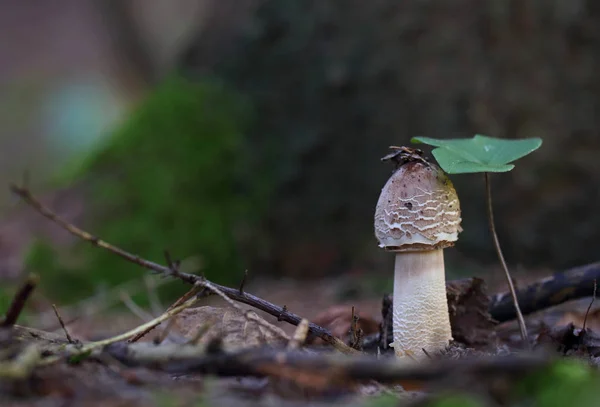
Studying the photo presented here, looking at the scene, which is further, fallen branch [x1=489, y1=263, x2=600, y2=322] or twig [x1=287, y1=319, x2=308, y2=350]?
fallen branch [x1=489, y1=263, x2=600, y2=322]

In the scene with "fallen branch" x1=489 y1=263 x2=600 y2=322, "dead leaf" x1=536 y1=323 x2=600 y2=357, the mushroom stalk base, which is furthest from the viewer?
"fallen branch" x1=489 y1=263 x2=600 y2=322

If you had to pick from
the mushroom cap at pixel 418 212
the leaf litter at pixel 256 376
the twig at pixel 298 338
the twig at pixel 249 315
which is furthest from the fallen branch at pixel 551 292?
the twig at pixel 298 338

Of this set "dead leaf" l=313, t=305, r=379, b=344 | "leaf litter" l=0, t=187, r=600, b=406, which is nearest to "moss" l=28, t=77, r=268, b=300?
A: "dead leaf" l=313, t=305, r=379, b=344

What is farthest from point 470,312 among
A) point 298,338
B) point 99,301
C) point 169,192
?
point 169,192

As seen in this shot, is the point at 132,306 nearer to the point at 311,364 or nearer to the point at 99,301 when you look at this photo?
the point at 99,301

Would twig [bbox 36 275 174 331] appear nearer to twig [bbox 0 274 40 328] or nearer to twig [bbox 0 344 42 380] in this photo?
twig [bbox 0 274 40 328]

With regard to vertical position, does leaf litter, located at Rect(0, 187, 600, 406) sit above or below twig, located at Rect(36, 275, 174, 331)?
below

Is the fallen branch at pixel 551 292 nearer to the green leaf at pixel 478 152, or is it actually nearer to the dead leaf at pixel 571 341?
the dead leaf at pixel 571 341
